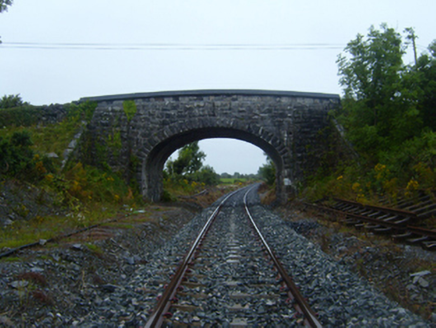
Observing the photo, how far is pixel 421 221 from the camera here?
7020 millimetres

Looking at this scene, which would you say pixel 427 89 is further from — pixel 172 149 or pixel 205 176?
pixel 205 176

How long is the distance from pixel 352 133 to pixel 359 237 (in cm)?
759

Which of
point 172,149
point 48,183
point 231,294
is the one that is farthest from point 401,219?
point 172,149

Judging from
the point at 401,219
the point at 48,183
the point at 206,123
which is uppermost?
the point at 206,123

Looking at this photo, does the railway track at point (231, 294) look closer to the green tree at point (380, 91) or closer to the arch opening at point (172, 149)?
the green tree at point (380, 91)

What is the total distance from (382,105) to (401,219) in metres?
7.25

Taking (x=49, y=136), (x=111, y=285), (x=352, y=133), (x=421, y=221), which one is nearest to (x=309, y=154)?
(x=352, y=133)

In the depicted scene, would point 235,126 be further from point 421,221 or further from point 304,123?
point 421,221

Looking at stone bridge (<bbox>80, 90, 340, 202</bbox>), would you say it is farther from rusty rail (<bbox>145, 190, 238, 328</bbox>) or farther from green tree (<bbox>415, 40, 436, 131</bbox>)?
rusty rail (<bbox>145, 190, 238, 328</bbox>)

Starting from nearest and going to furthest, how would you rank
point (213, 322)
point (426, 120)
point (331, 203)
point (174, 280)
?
point (213, 322)
point (174, 280)
point (331, 203)
point (426, 120)

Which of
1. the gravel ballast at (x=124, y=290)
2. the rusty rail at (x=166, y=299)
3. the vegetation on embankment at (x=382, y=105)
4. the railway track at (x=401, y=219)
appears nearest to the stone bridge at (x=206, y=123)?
the vegetation on embankment at (x=382, y=105)

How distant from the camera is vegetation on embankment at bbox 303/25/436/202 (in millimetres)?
12086

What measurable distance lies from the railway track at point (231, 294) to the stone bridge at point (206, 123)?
10114mm

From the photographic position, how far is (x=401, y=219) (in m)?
7.43
